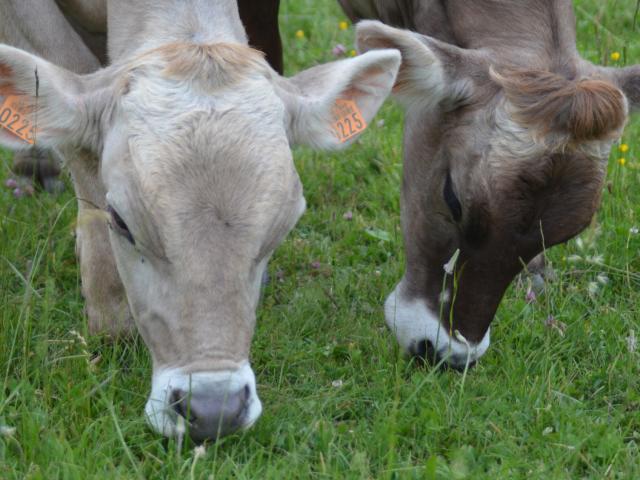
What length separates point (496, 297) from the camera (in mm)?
4793

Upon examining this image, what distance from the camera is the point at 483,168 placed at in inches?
187

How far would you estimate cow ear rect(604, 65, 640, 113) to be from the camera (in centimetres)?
512

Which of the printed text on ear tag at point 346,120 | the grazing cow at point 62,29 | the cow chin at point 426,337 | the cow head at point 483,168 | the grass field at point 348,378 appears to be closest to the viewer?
the grass field at point 348,378

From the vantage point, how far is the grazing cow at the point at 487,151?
4.61m

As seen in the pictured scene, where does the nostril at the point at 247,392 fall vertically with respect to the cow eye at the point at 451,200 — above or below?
above

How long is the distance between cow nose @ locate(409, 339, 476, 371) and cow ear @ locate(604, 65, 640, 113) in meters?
1.38

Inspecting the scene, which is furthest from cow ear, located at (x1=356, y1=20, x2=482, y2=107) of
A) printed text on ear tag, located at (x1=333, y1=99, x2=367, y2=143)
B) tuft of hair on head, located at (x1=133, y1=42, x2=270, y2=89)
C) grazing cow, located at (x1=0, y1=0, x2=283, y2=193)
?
grazing cow, located at (x1=0, y1=0, x2=283, y2=193)

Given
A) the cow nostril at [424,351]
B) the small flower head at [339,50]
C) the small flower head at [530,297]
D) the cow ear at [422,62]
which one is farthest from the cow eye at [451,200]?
the small flower head at [339,50]

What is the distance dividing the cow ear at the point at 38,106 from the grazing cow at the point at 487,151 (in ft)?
4.34

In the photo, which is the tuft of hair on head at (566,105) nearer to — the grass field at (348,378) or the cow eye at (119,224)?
the grass field at (348,378)

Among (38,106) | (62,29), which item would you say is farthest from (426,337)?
(62,29)

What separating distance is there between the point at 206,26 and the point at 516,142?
133cm

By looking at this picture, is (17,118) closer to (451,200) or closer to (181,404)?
(181,404)

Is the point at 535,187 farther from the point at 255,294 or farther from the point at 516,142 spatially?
the point at 255,294
